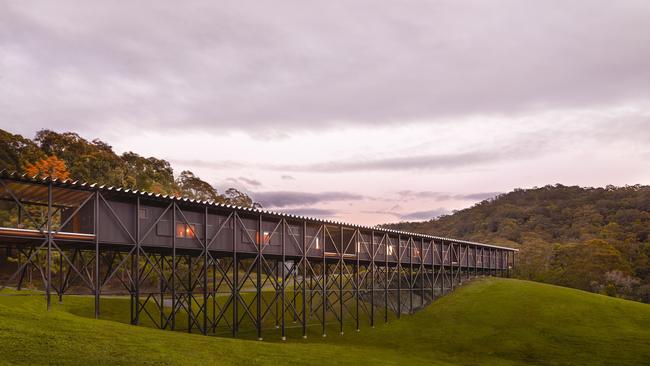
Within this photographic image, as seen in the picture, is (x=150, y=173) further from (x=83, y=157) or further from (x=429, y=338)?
(x=429, y=338)

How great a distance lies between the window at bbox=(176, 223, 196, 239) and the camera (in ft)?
120

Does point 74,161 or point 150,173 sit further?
point 150,173

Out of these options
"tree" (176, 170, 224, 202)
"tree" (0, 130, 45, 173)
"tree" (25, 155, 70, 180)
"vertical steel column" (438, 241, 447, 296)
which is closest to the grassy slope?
"vertical steel column" (438, 241, 447, 296)

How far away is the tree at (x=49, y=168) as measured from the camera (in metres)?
78.0

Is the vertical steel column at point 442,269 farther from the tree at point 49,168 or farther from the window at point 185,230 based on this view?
the tree at point 49,168

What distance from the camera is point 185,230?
36.7 meters

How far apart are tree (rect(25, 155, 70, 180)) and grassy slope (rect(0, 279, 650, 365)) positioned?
3198 centimetres

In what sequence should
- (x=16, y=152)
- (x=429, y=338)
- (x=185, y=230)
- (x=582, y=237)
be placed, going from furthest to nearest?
1. (x=582, y=237)
2. (x=16, y=152)
3. (x=429, y=338)
4. (x=185, y=230)

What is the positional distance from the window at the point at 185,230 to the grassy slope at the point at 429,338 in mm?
8378

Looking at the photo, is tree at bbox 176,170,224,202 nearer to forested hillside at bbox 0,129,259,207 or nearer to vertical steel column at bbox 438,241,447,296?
forested hillside at bbox 0,129,259,207

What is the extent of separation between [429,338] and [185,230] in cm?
Result: 2678

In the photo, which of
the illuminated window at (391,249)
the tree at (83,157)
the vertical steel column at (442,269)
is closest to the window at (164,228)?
the illuminated window at (391,249)

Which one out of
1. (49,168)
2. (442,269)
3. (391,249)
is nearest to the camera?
(391,249)

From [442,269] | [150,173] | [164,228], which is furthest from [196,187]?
[164,228]
